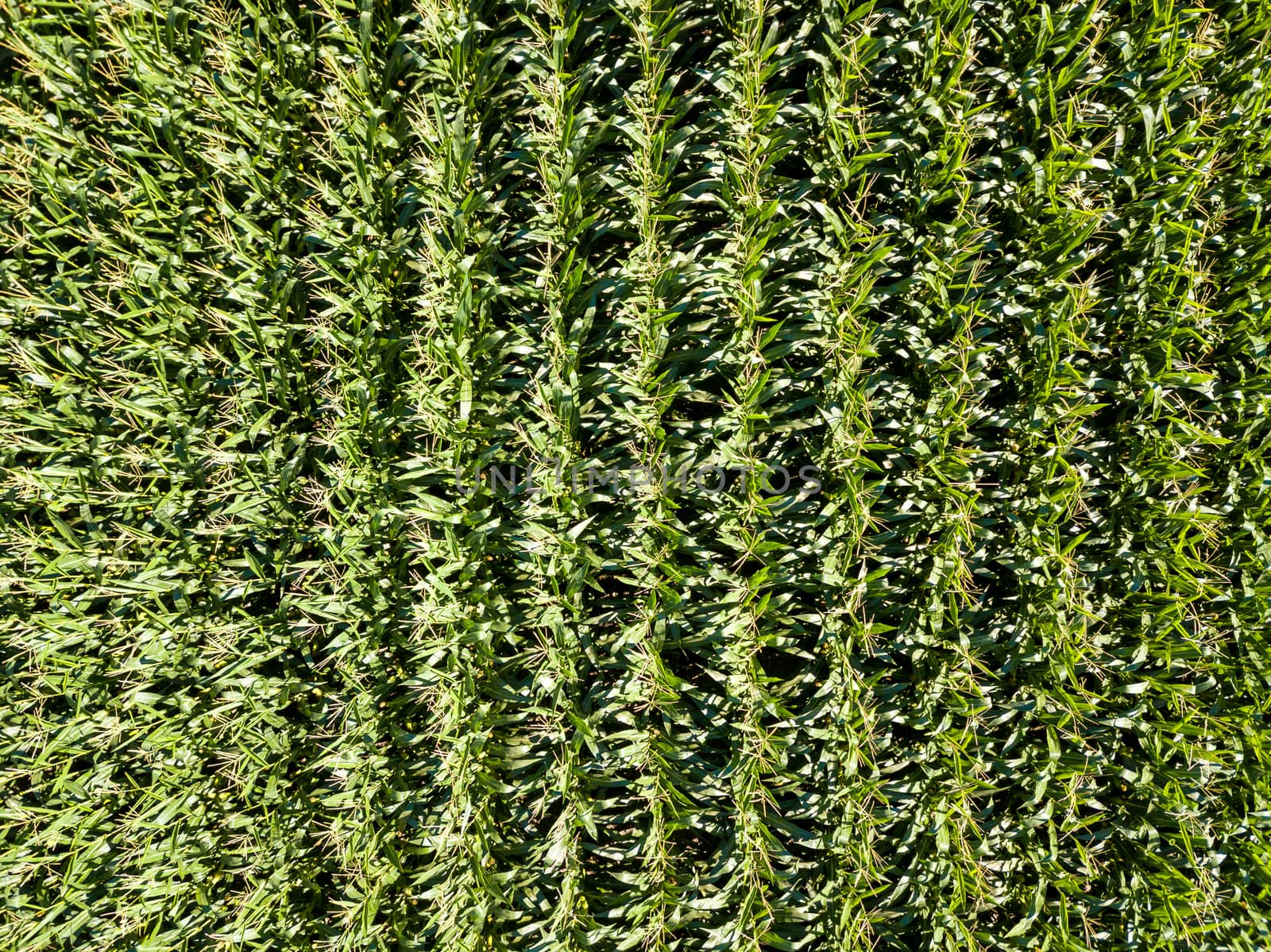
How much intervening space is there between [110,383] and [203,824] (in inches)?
53.6

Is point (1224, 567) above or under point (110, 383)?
under

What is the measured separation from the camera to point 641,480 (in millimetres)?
1985

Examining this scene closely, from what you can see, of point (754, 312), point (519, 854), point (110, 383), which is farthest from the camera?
point (110, 383)

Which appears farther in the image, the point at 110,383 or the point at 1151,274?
the point at 110,383

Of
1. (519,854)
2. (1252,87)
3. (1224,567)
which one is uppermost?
(1252,87)

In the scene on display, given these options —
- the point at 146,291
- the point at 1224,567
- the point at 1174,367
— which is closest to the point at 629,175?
the point at 146,291

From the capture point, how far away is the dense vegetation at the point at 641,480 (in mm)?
1982

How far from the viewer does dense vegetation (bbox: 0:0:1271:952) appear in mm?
1982

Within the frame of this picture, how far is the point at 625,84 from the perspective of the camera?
86.0 inches

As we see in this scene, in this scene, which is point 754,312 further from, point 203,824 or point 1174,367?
point 203,824

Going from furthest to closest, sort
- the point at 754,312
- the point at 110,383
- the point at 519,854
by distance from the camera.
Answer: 1. the point at 110,383
2. the point at 519,854
3. the point at 754,312

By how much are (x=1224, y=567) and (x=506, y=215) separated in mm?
2399

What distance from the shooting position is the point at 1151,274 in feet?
6.79

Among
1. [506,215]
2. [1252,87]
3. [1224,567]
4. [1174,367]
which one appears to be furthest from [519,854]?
[1252,87]
